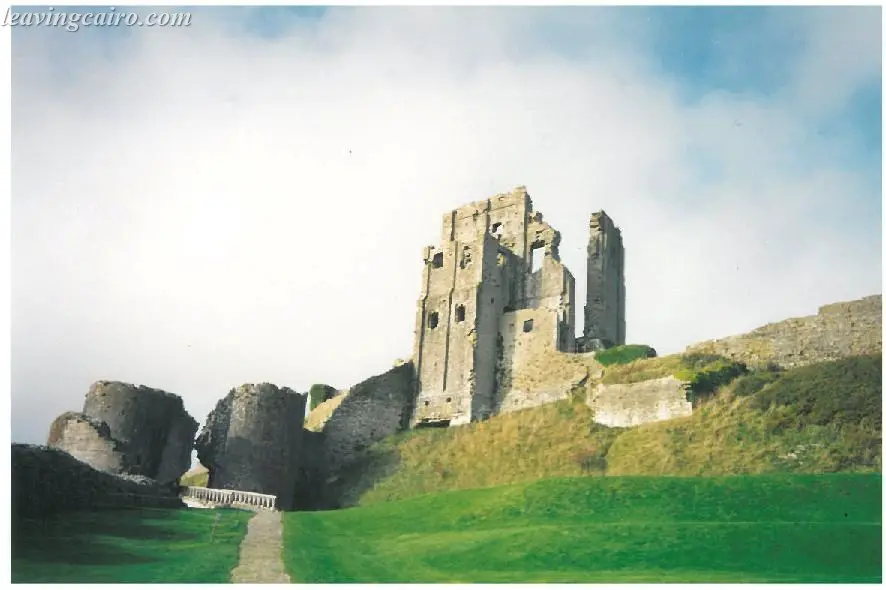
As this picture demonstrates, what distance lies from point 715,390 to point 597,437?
13.4ft

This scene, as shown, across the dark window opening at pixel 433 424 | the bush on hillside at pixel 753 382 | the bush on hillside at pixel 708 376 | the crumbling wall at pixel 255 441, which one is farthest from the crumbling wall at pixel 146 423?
the bush on hillside at pixel 753 382

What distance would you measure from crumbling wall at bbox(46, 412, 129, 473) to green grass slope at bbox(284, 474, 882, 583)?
8737mm

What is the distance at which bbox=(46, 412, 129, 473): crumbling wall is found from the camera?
3016 centimetres

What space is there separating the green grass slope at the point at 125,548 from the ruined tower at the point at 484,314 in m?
16.6

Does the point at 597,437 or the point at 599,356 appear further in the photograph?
the point at 599,356

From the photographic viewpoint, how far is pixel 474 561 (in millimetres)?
17797

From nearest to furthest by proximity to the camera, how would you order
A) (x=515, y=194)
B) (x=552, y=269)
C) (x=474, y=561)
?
(x=474, y=561) → (x=552, y=269) → (x=515, y=194)

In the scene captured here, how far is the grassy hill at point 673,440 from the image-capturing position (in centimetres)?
2453

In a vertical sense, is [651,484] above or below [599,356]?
below

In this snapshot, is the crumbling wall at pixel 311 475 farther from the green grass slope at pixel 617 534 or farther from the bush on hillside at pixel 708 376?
the bush on hillside at pixel 708 376

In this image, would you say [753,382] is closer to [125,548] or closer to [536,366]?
[536,366]

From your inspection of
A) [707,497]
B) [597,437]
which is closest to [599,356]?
[597,437]

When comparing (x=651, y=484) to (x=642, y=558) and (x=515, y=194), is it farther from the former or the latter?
(x=515, y=194)

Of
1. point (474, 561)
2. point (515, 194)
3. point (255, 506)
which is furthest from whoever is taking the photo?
point (515, 194)
